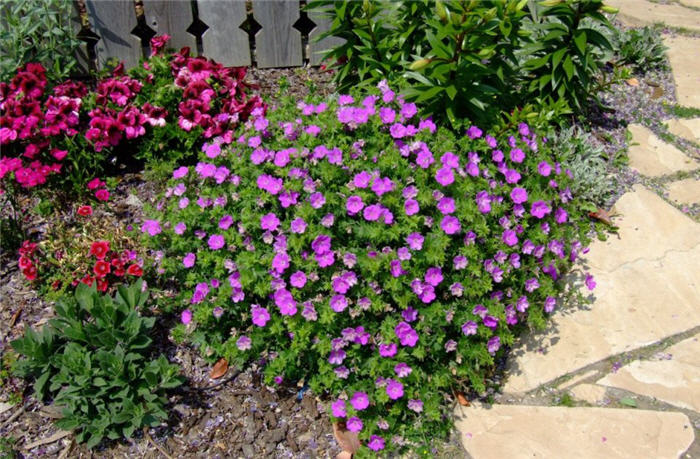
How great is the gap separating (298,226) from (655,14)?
5.03 m

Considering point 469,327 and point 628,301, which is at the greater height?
point 469,327

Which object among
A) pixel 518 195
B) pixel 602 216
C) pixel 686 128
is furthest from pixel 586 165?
pixel 686 128

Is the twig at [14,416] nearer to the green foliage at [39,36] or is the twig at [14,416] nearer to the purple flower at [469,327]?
the purple flower at [469,327]

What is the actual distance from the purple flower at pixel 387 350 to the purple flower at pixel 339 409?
29 cm

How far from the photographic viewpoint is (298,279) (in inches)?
107

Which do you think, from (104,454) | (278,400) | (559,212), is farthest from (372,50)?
(104,454)

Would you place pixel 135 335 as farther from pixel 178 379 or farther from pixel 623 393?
pixel 623 393

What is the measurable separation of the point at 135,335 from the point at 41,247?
3.67 ft

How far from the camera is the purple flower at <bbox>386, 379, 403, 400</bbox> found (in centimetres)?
270

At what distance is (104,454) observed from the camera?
282 cm

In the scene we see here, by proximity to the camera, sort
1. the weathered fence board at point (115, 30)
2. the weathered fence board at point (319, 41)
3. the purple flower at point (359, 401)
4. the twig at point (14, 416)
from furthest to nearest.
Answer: the weathered fence board at point (319, 41) → the weathered fence board at point (115, 30) → the twig at point (14, 416) → the purple flower at point (359, 401)

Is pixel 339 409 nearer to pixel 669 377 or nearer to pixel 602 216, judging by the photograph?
pixel 669 377

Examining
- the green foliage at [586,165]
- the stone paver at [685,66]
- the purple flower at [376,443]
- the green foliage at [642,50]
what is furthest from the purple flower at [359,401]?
the green foliage at [642,50]

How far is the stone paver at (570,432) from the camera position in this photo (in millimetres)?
2795
